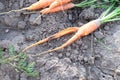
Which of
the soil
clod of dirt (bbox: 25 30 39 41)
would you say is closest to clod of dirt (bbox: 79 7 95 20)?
the soil

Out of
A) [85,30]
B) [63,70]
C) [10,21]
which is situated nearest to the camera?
[63,70]

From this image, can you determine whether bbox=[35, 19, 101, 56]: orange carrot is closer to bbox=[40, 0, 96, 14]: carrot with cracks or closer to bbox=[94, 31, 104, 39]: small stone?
bbox=[94, 31, 104, 39]: small stone

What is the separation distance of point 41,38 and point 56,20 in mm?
182

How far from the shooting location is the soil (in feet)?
6.86

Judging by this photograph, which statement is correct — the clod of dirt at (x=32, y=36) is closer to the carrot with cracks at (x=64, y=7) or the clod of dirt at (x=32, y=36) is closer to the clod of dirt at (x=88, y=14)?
the carrot with cracks at (x=64, y=7)

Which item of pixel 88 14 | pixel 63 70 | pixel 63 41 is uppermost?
pixel 88 14

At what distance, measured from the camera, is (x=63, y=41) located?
7.42 ft

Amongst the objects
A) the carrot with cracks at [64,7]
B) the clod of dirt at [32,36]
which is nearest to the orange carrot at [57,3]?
the carrot with cracks at [64,7]

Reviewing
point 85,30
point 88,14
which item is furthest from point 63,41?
point 88,14

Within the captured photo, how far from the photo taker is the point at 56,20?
91.7 inches

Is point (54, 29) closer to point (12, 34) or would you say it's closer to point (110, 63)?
point (12, 34)

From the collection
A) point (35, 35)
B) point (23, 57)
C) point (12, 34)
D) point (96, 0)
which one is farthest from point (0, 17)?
point (96, 0)

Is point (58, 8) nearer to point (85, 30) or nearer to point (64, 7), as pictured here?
point (64, 7)

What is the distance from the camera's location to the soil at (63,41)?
2.09 meters
